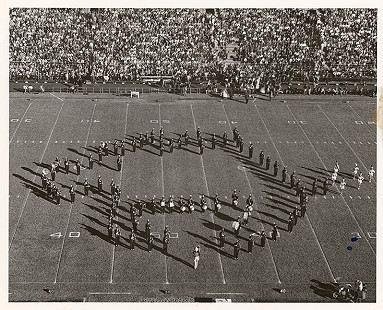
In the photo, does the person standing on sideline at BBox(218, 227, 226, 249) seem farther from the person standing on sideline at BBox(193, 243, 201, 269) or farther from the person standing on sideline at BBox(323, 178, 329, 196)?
the person standing on sideline at BBox(323, 178, 329, 196)

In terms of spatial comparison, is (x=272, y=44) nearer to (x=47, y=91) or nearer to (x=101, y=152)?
(x=47, y=91)

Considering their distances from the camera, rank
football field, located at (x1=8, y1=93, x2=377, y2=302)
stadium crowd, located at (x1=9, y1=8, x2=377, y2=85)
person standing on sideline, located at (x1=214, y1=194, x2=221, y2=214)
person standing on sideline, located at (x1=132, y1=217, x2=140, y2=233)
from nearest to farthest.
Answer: football field, located at (x1=8, y1=93, x2=377, y2=302)
person standing on sideline, located at (x1=132, y1=217, x2=140, y2=233)
person standing on sideline, located at (x1=214, y1=194, x2=221, y2=214)
stadium crowd, located at (x1=9, y1=8, x2=377, y2=85)

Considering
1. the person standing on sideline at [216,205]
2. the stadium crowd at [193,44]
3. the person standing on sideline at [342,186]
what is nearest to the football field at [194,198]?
the person standing on sideline at [216,205]

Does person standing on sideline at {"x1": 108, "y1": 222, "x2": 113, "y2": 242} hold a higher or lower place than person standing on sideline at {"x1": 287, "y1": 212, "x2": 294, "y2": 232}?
lower

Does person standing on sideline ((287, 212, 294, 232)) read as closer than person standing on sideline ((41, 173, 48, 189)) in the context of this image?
Yes

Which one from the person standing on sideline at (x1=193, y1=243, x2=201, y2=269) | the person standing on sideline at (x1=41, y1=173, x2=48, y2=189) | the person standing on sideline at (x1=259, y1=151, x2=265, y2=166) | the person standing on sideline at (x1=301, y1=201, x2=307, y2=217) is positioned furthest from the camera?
the person standing on sideline at (x1=259, y1=151, x2=265, y2=166)

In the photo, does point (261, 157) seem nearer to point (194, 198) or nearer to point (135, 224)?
point (194, 198)

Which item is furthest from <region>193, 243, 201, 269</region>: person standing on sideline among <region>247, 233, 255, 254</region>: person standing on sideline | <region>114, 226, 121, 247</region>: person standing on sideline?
<region>114, 226, 121, 247</region>: person standing on sideline
